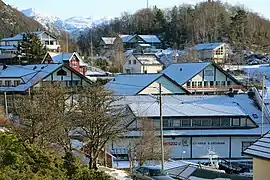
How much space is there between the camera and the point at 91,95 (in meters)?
19.0

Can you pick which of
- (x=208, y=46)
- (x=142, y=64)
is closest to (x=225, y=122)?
A: (x=142, y=64)

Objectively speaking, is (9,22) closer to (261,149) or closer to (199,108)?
(199,108)

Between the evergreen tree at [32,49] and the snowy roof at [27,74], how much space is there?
9.32 meters

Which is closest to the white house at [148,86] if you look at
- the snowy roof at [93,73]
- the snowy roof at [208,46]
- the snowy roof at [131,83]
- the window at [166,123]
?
the snowy roof at [131,83]

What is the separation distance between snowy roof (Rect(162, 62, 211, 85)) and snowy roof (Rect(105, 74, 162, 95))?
4.47 m

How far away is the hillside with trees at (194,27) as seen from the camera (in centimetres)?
7475

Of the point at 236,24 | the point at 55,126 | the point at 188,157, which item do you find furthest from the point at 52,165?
the point at 236,24

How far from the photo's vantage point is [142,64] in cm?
5438

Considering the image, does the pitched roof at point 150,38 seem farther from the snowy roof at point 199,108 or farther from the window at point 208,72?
the snowy roof at point 199,108

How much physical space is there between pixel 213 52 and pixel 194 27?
1367 centimetres

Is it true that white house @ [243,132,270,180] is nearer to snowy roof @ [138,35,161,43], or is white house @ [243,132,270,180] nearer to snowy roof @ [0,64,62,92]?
snowy roof @ [0,64,62,92]

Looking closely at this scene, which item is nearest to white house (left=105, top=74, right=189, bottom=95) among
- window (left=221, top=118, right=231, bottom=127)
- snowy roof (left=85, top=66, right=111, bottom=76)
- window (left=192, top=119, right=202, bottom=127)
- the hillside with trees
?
window (left=192, top=119, right=202, bottom=127)

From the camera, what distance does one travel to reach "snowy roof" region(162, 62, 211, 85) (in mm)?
39531

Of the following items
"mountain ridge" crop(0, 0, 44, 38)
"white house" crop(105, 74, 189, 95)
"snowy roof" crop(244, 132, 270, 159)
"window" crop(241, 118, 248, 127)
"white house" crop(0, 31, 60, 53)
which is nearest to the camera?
"snowy roof" crop(244, 132, 270, 159)
